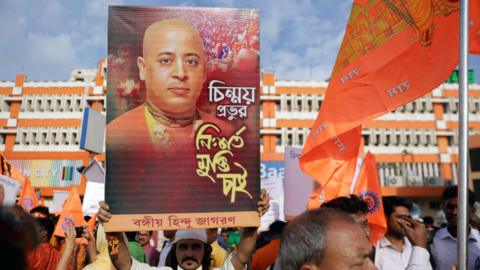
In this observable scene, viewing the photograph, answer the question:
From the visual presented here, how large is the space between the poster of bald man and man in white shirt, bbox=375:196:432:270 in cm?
114

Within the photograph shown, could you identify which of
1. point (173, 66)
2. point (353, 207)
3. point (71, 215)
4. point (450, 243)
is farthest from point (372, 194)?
point (71, 215)

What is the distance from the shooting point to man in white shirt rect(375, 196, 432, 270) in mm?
2850

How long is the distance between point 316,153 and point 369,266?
7.94 ft

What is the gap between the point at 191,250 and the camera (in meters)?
3.50

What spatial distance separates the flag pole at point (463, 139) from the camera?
2.40m

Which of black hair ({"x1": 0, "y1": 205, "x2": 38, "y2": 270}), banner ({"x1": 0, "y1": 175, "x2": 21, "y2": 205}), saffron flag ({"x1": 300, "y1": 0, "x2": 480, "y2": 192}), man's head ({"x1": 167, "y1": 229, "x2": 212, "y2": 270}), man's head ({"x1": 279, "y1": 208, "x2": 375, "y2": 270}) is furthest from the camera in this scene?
banner ({"x1": 0, "y1": 175, "x2": 21, "y2": 205})

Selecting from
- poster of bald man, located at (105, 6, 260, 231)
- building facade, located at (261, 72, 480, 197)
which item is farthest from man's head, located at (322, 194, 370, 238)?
building facade, located at (261, 72, 480, 197)

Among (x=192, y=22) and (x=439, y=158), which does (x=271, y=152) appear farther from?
(x=192, y=22)

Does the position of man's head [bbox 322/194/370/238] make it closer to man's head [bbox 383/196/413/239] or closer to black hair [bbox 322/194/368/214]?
black hair [bbox 322/194/368/214]

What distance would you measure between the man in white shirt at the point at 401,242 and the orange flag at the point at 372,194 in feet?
0.25

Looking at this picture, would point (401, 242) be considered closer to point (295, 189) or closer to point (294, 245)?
point (294, 245)

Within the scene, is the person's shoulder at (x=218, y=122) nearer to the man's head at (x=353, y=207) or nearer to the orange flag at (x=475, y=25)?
the man's head at (x=353, y=207)

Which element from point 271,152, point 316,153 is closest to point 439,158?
point 271,152

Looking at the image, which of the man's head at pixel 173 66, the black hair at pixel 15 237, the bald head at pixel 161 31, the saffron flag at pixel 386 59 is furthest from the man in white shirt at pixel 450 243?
the black hair at pixel 15 237
